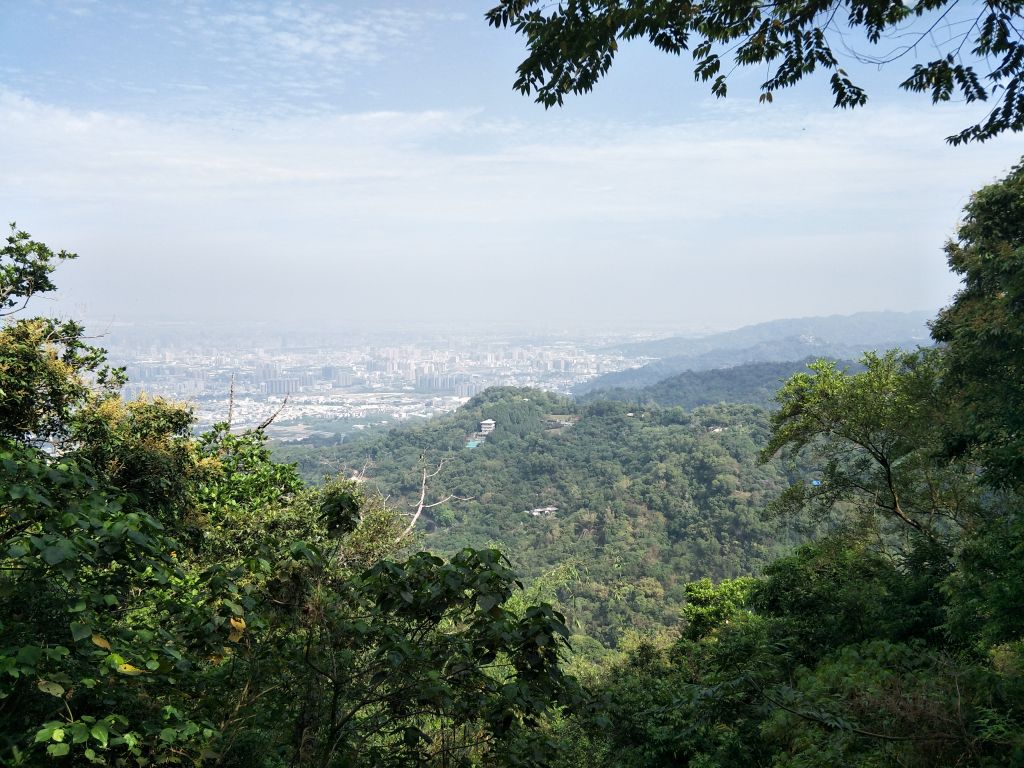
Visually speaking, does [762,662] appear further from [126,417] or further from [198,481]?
[126,417]

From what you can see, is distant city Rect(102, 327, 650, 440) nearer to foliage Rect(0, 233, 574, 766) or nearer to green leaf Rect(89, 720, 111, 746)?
foliage Rect(0, 233, 574, 766)

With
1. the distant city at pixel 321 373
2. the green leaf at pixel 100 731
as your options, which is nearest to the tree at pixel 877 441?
the distant city at pixel 321 373

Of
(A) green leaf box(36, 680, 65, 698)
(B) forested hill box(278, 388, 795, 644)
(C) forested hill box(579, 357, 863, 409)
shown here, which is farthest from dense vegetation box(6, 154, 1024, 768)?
(C) forested hill box(579, 357, 863, 409)

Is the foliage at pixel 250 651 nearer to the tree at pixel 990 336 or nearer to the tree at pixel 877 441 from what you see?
the tree at pixel 990 336

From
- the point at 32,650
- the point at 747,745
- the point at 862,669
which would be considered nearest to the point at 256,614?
the point at 32,650

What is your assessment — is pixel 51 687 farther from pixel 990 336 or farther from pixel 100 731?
pixel 990 336
